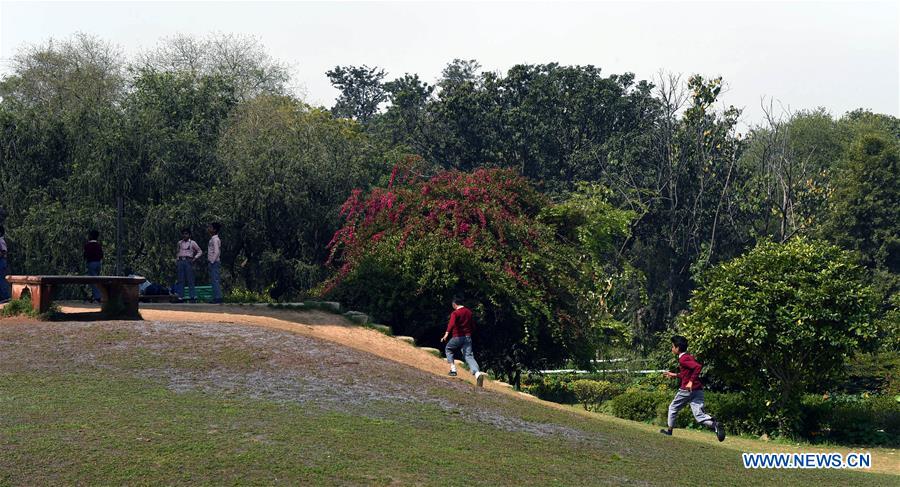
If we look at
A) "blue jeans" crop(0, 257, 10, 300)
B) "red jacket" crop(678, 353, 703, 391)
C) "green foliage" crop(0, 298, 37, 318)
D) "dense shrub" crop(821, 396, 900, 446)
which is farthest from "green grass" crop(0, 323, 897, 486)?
"dense shrub" crop(821, 396, 900, 446)

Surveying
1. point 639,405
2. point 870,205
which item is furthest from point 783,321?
point 870,205

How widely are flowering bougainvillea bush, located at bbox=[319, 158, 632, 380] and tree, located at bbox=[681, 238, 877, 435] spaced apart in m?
3.33

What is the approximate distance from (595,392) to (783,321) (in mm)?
8287

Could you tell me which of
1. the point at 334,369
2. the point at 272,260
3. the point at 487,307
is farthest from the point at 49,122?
the point at 334,369

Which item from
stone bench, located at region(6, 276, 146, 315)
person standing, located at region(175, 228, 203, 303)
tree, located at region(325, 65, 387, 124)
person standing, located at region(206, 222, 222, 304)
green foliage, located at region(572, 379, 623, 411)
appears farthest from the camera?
tree, located at region(325, 65, 387, 124)

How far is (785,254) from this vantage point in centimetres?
2497

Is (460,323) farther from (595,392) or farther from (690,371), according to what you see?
(595,392)

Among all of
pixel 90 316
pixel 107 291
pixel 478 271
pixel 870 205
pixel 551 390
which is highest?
pixel 870 205

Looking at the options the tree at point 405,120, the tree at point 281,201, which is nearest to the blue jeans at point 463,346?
the tree at point 281,201

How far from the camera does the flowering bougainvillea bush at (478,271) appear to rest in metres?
25.8

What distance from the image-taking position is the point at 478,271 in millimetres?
25750

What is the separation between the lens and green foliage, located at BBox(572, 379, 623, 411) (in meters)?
31.0

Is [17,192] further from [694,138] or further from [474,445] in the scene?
[694,138]

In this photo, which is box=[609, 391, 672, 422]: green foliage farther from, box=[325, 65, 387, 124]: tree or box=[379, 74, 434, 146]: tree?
box=[325, 65, 387, 124]: tree
